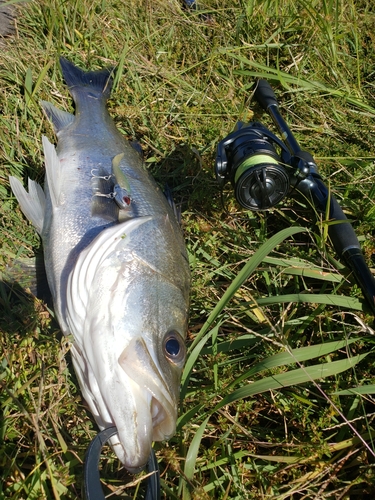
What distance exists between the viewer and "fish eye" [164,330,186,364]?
205 centimetres

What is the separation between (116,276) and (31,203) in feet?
3.15

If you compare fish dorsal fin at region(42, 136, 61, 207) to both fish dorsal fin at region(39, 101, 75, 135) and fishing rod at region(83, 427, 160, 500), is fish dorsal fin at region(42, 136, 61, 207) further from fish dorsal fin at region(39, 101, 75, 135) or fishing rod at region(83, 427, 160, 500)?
fishing rod at region(83, 427, 160, 500)

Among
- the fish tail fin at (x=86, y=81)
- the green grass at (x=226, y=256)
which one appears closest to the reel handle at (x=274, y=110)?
the green grass at (x=226, y=256)

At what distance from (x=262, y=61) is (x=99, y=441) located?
12.2 ft

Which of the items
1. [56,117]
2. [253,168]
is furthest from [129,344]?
[56,117]

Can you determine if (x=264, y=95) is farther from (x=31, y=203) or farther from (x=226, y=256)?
(x=31, y=203)

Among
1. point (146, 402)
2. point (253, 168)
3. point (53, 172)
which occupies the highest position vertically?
point (253, 168)

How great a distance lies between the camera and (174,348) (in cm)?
208

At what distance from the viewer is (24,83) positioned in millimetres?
3350

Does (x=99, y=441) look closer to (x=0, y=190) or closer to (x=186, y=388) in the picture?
(x=186, y=388)

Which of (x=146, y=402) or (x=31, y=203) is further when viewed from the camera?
(x=31, y=203)

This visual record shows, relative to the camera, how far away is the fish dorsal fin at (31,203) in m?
2.71

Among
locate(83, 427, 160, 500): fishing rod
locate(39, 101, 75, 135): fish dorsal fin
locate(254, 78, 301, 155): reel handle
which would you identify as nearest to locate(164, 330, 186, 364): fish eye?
locate(83, 427, 160, 500): fishing rod

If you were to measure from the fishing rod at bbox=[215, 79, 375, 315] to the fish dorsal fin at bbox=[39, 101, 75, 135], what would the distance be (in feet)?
3.78
